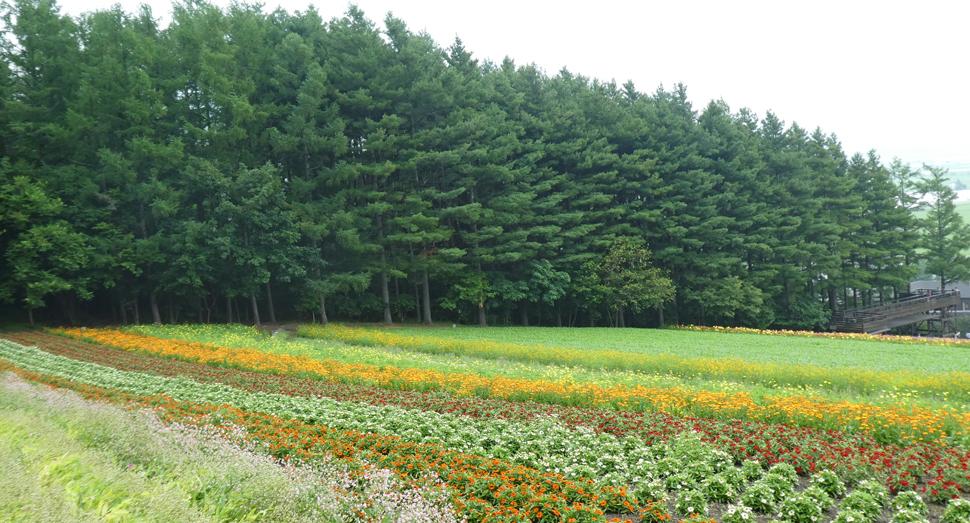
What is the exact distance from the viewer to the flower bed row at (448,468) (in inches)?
200

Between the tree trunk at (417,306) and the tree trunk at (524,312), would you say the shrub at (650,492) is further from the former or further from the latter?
the tree trunk at (524,312)

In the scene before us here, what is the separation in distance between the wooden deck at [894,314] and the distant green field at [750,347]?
13.9 m

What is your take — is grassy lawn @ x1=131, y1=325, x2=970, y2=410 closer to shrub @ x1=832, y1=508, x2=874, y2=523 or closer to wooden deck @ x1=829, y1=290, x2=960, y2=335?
shrub @ x1=832, y1=508, x2=874, y2=523

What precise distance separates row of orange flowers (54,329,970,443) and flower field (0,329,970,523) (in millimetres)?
39

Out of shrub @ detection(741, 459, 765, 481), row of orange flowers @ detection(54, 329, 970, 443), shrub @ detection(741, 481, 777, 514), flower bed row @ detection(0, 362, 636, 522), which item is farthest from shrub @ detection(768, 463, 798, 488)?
row of orange flowers @ detection(54, 329, 970, 443)

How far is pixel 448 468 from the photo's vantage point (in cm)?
608

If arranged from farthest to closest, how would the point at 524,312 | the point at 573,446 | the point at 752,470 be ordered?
the point at 524,312 < the point at 573,446 < the point at 752,470

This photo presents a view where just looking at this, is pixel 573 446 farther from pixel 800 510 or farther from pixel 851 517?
pixel 851 517

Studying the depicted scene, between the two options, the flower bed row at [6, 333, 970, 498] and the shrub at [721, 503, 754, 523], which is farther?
the flower bed row at [6, 333, 970, 498]

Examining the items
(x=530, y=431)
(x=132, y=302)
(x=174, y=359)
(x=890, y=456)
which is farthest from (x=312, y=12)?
(x=890, y=456)

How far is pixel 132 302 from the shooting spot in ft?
92.9

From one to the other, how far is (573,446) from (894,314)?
41.3 meters

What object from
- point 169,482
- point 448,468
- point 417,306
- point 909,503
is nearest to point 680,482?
point 909,503

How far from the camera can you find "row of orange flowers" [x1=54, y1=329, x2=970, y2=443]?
769 cm
